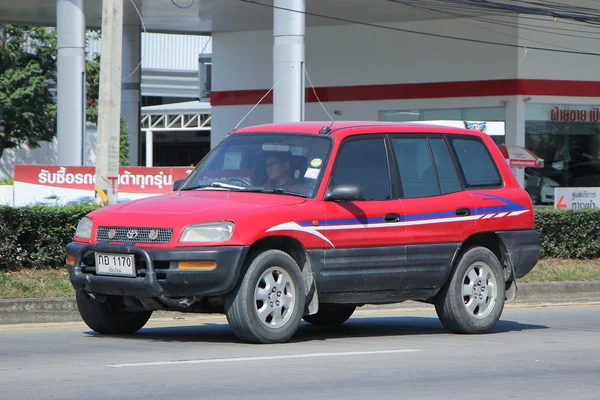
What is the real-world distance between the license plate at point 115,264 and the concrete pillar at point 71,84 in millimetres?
15657

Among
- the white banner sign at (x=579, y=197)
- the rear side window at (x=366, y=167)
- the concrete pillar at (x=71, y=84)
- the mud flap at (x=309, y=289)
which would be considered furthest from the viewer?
the concrete pillar at (x=71, y=84)

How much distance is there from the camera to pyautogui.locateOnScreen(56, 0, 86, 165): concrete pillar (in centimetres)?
2422

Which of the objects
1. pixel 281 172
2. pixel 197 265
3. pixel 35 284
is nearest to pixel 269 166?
pixel 281 172

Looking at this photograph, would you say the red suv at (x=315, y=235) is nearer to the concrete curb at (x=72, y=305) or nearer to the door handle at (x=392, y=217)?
the door handle at (x=392, y=217)

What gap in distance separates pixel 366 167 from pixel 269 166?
2.91 ft

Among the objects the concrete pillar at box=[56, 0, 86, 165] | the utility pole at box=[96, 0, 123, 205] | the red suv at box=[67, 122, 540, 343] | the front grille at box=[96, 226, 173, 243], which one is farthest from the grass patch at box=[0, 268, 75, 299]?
the concrete pillar at box=[56, 0, 86, 165]

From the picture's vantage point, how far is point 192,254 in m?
8.56

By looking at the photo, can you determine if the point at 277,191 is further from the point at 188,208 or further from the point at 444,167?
the point at 444,167

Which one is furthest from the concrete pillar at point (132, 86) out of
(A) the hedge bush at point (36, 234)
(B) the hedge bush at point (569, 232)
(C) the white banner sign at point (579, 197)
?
(A) the hedge bush at point (36, 234)

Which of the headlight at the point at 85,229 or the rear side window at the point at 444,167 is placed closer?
the headlight at the point at 85,229

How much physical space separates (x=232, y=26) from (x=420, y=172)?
24.8 meters

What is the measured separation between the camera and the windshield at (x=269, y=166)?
9.45 m

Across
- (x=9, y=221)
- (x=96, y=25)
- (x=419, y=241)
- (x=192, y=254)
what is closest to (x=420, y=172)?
(x=419, y=241)

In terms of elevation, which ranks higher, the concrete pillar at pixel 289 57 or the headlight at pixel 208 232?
the concrete pillar at pixel 289 57
